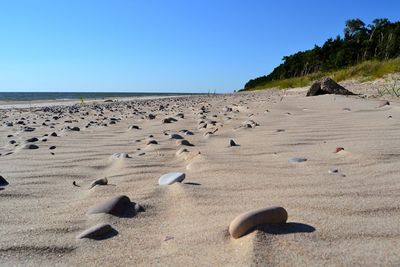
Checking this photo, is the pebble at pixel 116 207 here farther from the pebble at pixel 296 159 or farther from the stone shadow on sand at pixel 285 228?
the pebble at pixel 296 159

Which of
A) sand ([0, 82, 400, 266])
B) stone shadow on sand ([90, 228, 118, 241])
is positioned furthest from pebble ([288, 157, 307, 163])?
stone shadow on sand ([90, 228, 118, 241])

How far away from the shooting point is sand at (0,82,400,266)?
1080 millimetres

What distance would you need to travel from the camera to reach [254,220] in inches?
45.3

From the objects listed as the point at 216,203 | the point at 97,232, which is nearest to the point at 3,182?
the point at 97,232

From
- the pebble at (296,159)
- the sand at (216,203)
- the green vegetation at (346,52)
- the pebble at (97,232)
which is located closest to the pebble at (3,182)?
the sand at (216,203)

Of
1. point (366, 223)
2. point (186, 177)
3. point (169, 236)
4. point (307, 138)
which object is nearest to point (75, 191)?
point (186, 177)

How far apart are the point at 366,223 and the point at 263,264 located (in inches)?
17.5

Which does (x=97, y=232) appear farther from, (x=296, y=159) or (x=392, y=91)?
(x=392, y=91)

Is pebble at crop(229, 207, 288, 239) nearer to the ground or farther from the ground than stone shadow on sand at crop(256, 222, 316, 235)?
farther from the ground

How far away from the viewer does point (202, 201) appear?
157 centimetres

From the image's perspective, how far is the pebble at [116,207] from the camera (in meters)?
1.47

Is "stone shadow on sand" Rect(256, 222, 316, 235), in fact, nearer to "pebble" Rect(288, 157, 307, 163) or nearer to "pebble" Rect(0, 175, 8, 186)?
"pebble" Rect(288, 157, 307, 163)

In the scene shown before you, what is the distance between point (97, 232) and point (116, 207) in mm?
217

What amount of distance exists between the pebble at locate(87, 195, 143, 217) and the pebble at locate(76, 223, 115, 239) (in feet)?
0.50
